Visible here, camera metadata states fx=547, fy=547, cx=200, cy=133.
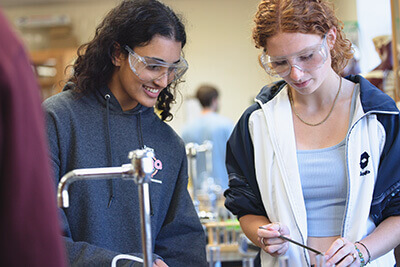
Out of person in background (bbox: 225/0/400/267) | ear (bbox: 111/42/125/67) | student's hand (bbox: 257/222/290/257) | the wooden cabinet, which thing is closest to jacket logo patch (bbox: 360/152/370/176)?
person in background (bbox: 225/0/400/267)

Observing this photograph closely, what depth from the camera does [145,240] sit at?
116 centimetres

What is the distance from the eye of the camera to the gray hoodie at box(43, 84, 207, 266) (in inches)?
68.4

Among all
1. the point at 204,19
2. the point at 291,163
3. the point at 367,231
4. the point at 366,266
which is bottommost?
the point at 366,266

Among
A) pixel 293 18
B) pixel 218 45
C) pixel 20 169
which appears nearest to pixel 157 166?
pixel 293 18

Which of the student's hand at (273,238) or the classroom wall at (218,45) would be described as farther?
the classroom wall at (218,45)

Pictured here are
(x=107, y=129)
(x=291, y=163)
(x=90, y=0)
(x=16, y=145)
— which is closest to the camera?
(x=16, y=145)

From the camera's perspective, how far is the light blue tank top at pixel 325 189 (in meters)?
1.68

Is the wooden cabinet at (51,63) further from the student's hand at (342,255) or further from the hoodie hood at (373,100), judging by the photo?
the student's hand at (342,255)

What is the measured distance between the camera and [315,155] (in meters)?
1.72

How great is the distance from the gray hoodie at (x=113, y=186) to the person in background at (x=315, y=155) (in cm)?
22

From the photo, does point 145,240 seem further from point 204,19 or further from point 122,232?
point 204,19

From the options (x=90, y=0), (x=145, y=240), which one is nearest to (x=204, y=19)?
(x=90, y=0)

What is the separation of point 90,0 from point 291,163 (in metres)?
6.73

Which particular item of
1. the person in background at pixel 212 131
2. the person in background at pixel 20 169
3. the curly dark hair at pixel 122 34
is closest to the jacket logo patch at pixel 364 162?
the curly dark hair at pixel 122 34
